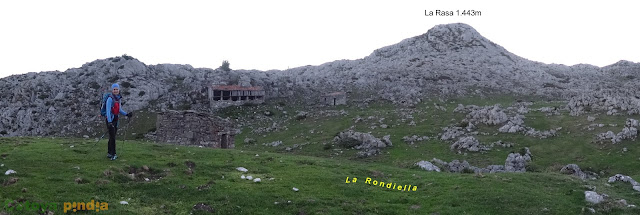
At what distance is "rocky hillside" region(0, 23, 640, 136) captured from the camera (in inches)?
2869

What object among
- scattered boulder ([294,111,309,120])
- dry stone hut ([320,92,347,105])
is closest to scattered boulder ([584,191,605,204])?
scattered boulder ([294,111,309,120])

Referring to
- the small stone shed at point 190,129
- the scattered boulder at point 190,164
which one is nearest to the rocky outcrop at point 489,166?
the scattered boulder at point 190,164

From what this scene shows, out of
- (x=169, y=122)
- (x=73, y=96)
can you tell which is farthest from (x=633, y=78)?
(x=73, y=96)

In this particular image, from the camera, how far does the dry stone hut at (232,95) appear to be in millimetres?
80688

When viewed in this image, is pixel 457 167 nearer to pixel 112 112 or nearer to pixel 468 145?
pixel 468 145

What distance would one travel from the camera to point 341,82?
10188 cm

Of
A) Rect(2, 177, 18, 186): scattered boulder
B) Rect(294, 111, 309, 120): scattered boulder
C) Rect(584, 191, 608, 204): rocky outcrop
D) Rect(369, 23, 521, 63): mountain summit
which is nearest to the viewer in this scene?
Rect(2, 177, 18, 186): scattered boulder

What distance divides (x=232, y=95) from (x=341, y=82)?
3035cm

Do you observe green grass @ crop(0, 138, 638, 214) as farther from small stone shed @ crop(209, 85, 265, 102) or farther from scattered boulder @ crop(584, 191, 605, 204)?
small stone shed @ crop(209, 85, 265, 102)

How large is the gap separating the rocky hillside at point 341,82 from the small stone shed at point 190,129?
40701mm

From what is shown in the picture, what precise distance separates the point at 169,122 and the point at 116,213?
23.1m

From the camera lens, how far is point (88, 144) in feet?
86.7

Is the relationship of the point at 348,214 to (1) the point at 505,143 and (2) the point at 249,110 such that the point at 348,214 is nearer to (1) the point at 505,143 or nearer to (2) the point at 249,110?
(1) the point at 505,143

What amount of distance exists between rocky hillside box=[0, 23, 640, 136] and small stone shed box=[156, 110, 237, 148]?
40.7m
